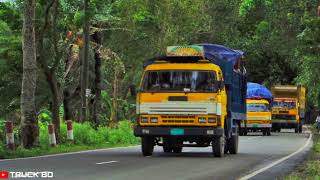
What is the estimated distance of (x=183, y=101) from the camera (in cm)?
2230

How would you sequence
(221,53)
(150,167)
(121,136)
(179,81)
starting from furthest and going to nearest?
(121,136)
(221,53)
(179,81)
(150,167)

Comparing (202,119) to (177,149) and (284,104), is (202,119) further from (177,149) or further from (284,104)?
(284,104)

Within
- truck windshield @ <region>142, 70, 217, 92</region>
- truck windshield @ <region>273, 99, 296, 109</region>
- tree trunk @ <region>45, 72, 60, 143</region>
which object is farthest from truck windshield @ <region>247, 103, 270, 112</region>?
truck windshield @ <region>142, 70, 217, 92</region>

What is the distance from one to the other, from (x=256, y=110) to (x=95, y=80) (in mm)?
18399

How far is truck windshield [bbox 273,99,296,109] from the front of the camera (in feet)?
190

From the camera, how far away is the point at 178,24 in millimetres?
42000

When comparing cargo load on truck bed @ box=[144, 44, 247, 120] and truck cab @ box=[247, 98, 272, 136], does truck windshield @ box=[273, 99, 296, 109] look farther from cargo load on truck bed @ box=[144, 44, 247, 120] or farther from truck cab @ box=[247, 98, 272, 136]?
cargo load on truck bed @ box=[144, 44, 247, 120]

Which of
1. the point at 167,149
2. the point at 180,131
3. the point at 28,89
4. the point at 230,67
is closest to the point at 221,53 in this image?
the point at 230,67

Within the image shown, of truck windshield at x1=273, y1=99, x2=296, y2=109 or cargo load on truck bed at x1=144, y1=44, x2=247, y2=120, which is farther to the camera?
truck windshield at x1=273, y1=99, x2=296, y2=109

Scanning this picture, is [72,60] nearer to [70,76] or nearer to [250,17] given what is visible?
[70,76]

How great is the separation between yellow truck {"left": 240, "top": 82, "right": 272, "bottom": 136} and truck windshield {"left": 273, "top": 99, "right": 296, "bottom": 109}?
21.6 feet

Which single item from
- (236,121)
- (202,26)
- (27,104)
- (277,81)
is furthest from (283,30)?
(27,104)

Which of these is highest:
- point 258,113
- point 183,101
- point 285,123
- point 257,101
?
point 257,101

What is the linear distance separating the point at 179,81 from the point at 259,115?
28311mm
